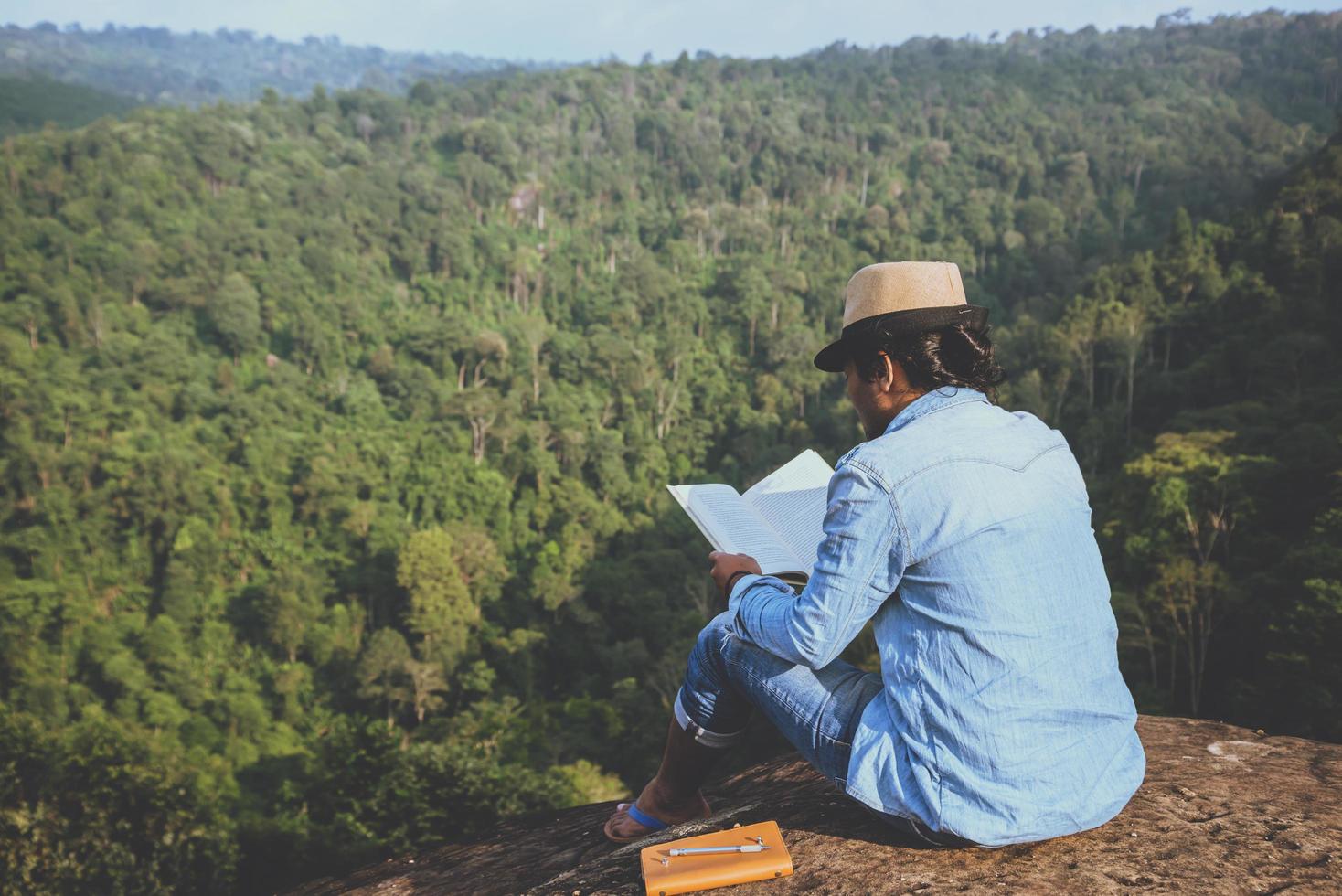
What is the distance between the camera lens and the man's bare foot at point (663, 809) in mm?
2254

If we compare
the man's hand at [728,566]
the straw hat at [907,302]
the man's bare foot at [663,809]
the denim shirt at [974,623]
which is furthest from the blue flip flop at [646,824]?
the straw hat at [907,302]

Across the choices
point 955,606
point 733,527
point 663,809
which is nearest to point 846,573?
point 955,606

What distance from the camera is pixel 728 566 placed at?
6.42ft

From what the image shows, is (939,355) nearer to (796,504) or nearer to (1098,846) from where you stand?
(796,504)

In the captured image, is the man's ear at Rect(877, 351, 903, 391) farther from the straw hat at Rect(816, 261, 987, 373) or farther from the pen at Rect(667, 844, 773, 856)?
the pen at Rect(667, 844, 773, 856)

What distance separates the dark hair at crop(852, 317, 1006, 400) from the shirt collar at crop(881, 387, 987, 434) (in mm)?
32

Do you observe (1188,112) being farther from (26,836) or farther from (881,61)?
(26,836)

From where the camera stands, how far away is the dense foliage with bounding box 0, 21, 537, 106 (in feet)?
337

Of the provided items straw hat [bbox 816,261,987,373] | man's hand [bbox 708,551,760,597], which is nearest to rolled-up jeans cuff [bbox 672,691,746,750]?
man's hand [bbox 708,551,760,597]

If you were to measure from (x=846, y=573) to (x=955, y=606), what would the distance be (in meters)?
0.20

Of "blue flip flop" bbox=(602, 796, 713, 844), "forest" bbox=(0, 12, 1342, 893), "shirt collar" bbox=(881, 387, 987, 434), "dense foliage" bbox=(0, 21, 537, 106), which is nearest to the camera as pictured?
"shirt collar" bbox=(881, 387, 987, 434)

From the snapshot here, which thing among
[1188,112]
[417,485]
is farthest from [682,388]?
[1188,112]

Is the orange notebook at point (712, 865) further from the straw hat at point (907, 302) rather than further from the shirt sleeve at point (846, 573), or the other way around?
the straw hat at point (907, 302)

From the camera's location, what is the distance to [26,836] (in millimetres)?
9602
